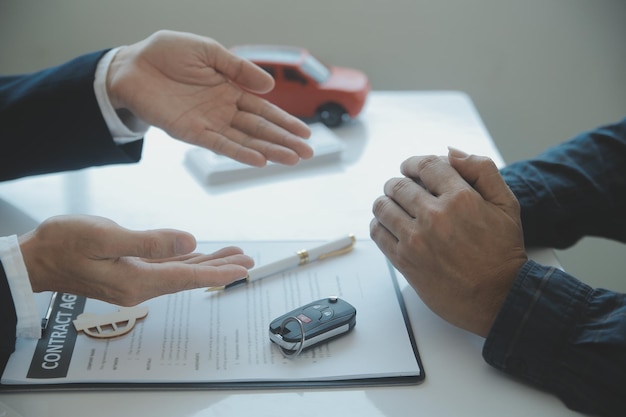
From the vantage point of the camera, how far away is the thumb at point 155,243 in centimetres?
66

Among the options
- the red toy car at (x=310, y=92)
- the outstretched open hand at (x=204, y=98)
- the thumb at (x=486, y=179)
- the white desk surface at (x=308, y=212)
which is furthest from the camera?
the red toy car at (x=310, y=92)

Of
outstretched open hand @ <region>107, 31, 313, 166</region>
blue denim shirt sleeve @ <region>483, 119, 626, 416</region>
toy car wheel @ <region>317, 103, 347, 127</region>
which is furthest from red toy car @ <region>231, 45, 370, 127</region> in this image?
blue denim shirt sleeve @ <region>483, 119, 626, 416</region>

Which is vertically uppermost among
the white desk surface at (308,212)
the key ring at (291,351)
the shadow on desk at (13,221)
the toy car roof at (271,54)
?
the toy car roof at (271,54)

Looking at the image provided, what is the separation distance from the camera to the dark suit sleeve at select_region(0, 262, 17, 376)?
650mm

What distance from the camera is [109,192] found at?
1.00 metres

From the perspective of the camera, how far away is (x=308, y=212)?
3.17ft

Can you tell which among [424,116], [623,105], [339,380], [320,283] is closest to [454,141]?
[424,116]

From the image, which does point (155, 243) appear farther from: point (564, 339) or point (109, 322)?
point (564, 339)

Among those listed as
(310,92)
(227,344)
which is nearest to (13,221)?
(227,344)

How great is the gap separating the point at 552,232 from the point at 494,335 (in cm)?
27

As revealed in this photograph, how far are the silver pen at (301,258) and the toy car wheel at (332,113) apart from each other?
0.43 metres

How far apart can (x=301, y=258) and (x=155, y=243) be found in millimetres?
217

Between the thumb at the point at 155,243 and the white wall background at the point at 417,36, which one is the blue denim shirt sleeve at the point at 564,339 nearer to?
the thumb at the point at 155,243

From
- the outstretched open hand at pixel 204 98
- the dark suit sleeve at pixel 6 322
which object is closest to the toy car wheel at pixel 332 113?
the outstretched open hand at pixel 204 98
